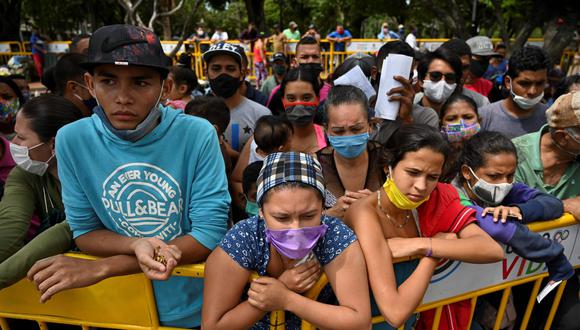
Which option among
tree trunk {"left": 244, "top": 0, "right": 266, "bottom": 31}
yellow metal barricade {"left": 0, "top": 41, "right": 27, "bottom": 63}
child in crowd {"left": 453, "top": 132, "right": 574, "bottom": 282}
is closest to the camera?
child in crowd {"left": 453, "top": 132, "right": 574, "bottom": 282}

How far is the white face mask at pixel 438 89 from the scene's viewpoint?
12.0ft

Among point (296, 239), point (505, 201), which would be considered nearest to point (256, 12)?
point (505, 201)

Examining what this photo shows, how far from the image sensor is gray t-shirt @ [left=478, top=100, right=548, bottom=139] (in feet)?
11.4

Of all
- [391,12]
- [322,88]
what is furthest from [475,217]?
[391,12]

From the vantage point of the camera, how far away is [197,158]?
1713 millimetres

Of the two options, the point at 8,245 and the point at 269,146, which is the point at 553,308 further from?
the point at 8,245

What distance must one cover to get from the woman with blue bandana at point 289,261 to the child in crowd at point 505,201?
814 mm

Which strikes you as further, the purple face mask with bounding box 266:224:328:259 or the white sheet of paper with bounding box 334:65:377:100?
the white sheet of paper with bounding box 334:65:377:100

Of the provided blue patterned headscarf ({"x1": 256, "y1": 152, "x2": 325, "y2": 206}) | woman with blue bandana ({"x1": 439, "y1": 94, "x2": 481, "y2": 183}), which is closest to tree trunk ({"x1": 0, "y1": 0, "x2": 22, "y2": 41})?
woman with blue bandana ({"x1": 439, "y1": 94, "x2": 481, "y2": 183})

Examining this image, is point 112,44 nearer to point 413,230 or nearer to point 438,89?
point 413,230

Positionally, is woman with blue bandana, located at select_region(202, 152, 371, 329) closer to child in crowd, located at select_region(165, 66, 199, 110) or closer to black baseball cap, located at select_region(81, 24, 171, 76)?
black baseball cap, located at select_region(81, 24, 171, 76)

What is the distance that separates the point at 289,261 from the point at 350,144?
924 mm

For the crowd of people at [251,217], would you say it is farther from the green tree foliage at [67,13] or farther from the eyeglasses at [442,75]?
the green tree foliage at [67,13]

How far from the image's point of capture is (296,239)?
5.17ft
